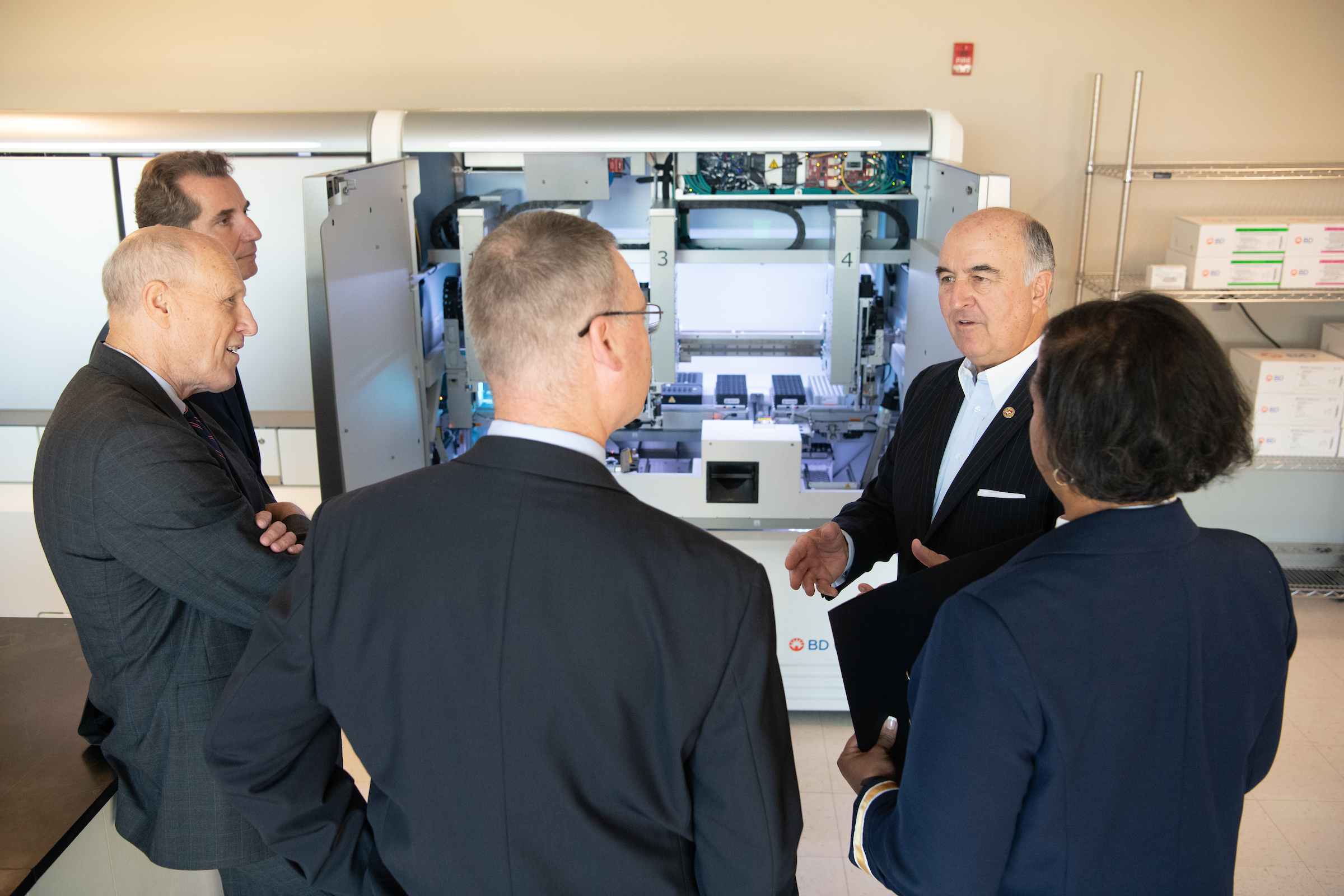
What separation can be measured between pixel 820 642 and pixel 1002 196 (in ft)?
4.78

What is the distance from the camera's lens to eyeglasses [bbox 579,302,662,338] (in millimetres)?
968

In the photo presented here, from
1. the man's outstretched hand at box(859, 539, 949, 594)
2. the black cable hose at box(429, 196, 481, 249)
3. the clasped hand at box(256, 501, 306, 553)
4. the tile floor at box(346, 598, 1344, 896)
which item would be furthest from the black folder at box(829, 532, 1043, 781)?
the black cable hose at box(429, 196, 481, 249)

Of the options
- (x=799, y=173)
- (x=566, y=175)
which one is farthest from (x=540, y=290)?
(x=799, y=173)

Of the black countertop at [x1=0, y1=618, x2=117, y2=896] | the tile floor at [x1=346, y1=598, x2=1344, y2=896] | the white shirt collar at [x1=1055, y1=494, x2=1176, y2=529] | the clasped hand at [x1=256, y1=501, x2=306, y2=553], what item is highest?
the white shirt collar at [x1=1055, y1=494, x2=1176, y2=529]

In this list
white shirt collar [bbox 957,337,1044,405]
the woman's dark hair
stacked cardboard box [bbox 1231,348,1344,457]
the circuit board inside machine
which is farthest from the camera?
stacked cardboard box [bbox 1231,348,1344,457]

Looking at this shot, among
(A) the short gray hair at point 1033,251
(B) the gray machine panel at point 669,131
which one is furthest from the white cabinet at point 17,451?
(A) the short gray hair at point 1033,251

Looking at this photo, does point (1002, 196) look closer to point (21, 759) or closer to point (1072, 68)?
point (1072, 68)

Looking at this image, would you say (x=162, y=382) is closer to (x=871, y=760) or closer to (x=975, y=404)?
(x=871, y=760)

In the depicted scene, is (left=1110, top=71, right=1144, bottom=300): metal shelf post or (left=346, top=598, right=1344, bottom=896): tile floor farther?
(left=1110, top=71, right=1144, bottom=300): metal shelf post

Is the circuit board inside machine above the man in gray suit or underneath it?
above

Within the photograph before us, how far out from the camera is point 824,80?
3.45 meters

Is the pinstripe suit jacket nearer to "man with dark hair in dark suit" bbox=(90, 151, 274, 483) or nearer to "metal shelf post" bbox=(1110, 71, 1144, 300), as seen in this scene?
"man with dark hair in dark suit" bbox=(90, 151, 274, 483)

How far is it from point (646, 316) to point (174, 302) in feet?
2.74

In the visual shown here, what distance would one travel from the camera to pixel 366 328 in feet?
7.40
